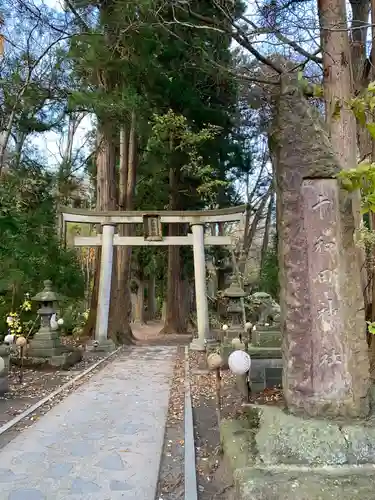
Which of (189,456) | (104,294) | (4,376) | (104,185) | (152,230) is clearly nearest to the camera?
(189,456)

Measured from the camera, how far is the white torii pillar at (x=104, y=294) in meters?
11.6

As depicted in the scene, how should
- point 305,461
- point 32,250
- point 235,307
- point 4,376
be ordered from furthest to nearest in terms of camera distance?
point 32,250 → point 235,307 → point 4,376 → point 305,461

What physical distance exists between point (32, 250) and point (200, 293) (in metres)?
4.70

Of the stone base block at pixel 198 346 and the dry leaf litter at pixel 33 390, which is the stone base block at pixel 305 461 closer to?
the dry leaf litter at pixel 33 390

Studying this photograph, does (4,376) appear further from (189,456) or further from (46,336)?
(189,456)

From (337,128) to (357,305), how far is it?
2.87 metres

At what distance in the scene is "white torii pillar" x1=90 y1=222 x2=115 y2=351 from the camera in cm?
1163

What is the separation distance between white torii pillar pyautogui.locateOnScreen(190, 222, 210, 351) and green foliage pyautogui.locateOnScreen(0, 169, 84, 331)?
3.90m

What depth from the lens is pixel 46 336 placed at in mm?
9125

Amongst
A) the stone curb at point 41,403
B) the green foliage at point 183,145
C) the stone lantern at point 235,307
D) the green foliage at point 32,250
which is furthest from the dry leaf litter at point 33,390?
the green foliage at point 183,145

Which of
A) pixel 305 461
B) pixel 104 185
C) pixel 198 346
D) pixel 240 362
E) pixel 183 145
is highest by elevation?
pixel 183 145

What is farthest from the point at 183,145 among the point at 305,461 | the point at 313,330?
the point at 305,461

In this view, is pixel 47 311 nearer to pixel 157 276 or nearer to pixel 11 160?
pixel 11 160

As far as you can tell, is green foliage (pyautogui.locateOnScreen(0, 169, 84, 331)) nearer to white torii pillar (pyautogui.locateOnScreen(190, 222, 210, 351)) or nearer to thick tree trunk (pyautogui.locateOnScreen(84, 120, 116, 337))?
thick tree trunk (pyautogui.locateOnScreen(84, 120, 116, 337))
